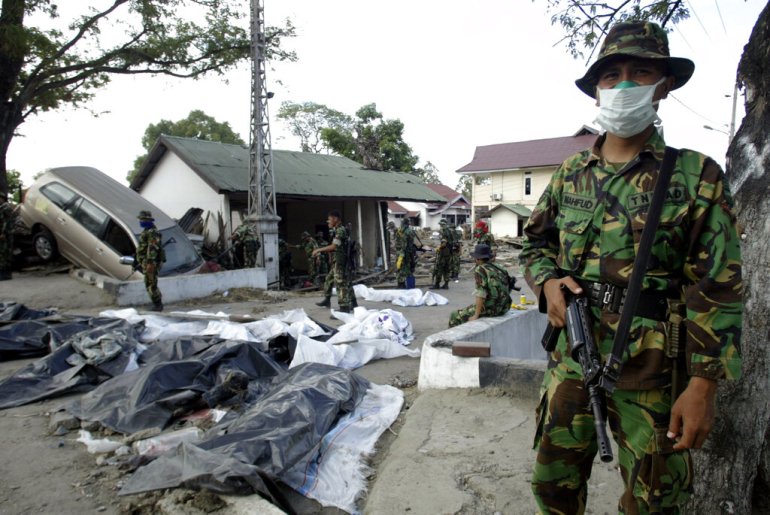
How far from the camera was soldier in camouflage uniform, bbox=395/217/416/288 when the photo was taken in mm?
13031

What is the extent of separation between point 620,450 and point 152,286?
826 centimetres

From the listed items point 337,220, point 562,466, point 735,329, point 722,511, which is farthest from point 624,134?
point 337,220

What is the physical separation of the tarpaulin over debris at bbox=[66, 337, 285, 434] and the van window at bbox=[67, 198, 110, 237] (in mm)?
6314

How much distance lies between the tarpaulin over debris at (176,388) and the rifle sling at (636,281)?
10.5 ft

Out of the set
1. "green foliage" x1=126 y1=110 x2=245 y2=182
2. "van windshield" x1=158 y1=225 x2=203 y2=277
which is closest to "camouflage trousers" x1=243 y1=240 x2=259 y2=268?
"van windshield" x1=158 y1=225 x2=203 y2=277

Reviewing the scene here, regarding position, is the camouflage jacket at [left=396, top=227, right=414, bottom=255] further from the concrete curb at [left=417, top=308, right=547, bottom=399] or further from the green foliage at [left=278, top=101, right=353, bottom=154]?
the green foliage at [left=278, top=101, right=353, bottom=154]

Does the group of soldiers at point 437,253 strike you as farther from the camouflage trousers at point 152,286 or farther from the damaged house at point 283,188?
the camouflage trousers at point 152,286

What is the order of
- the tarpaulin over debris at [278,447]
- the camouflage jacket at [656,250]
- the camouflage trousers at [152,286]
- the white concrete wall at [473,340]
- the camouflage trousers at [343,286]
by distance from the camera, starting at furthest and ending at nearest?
1. the camouflage trousers at [343,286]
2. the camouflage trousers at [152,286]
3. the white concrete wall at [473,340]
4. the tarpaulin over debris at [278,447]
5. the camouflage jacket at [656,250]

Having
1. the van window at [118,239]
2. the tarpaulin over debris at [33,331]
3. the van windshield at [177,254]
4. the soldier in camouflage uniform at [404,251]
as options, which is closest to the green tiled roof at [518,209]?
the soldier in camouflage uniform at [404,251]

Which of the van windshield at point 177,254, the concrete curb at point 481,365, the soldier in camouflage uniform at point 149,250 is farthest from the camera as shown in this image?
the van windshield at point 177,254

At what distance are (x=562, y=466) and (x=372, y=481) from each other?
4.95 feet

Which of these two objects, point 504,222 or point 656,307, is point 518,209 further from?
point 656,307

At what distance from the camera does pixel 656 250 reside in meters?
1.72

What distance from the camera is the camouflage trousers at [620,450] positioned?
1680mm
